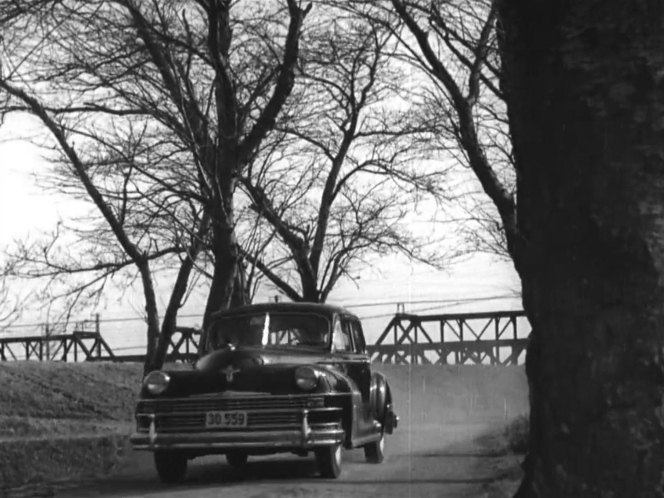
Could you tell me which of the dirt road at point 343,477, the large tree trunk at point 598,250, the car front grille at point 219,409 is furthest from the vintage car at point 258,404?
the large tree trunk at point 598,250

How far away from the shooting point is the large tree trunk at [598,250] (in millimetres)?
5480

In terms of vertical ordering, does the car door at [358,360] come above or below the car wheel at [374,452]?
above

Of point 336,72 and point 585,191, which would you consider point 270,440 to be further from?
point 336,72

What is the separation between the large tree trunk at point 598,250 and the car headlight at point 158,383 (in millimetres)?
6447

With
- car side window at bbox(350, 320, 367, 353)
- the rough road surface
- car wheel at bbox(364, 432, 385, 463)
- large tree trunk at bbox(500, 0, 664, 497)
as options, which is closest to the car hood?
the rough road surface

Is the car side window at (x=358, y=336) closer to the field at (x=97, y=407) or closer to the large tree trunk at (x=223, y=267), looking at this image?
the field at (x=97, y=407)

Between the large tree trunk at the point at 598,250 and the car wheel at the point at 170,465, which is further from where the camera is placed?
the car wheel at the point at 170,465

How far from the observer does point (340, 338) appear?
1270cm

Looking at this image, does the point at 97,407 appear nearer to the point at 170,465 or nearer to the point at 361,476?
the point at 170,465

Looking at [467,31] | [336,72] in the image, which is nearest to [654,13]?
[467,31]

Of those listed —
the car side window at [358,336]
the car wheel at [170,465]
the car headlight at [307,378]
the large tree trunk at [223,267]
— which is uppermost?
the large tree trunk at [223,267]

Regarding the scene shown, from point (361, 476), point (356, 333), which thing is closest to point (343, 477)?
point (361, 476)

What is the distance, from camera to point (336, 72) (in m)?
22.7

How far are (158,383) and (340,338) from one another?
1952mm
